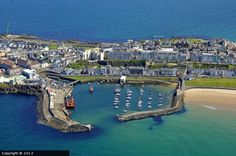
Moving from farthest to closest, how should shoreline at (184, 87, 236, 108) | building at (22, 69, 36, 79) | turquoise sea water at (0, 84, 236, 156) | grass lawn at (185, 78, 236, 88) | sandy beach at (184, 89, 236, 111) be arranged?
building at (22, 69, 36, 79), grass lawn at (185, 78, 236, 88), shoreline at (184, 87, 236, 108), sandy beach at (184, 89, 236, 111), turquoise sea water at (0, 84, 236, 156)

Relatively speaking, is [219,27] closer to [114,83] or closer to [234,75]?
[234,75]

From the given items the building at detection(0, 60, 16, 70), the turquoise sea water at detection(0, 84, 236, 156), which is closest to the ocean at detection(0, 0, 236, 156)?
the turquoise sea water at detection(0, 84, 236, 156)

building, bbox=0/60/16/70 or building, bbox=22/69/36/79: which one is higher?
building, bbox=0/60/16/70

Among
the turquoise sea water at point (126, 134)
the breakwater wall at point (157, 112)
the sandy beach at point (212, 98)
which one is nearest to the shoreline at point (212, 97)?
the sandy beach at point (212, 98)

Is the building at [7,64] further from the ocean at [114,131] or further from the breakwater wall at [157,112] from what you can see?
the breakwater wall at [157,112]

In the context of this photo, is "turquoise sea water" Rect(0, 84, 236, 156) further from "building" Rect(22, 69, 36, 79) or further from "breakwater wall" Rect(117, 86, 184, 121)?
"building" Rect(22, 69, 36, 79)

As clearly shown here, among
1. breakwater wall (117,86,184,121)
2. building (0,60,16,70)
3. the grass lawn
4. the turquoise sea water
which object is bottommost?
the turquoise sea water

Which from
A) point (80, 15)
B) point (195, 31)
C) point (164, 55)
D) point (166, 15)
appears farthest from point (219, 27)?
point (80, 15)
